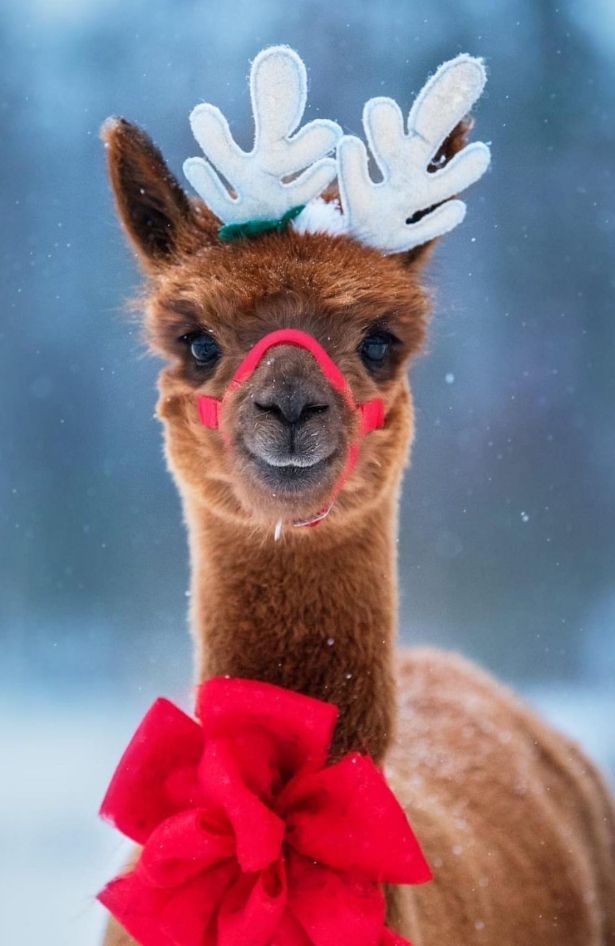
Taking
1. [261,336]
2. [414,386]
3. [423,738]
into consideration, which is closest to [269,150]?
[261,336]

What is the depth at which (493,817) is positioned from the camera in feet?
4.88

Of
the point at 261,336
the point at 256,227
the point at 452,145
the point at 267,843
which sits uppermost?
the point at 452,145

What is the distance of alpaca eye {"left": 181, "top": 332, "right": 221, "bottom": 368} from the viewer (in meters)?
1.12

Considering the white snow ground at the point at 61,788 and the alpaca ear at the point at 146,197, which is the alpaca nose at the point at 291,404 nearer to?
the alpaca ear at the point at 146,197

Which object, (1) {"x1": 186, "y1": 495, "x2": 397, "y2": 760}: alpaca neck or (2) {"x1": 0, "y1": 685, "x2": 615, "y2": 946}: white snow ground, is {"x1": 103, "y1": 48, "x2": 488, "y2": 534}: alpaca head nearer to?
(1) {"x1": 186, "y1": 495, "x2": 397, "y2": 760}: alpaca neck

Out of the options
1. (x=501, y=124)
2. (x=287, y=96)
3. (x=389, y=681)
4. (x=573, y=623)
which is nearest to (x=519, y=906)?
(x=389, y=681)

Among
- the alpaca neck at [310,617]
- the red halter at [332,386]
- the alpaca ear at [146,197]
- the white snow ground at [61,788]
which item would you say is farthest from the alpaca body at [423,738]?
the white snow ground at [61,788]

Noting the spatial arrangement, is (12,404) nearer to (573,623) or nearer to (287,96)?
(573,623)

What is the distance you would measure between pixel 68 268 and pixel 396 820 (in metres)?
1.83

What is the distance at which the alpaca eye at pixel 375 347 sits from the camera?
1130 mm

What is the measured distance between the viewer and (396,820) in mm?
950

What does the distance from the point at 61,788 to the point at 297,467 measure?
161 centimetres

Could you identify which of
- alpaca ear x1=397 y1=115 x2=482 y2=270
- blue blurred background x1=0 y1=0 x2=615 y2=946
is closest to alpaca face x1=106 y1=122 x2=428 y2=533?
alpaca ear x1=397 y1=115 x2=482 y2=270

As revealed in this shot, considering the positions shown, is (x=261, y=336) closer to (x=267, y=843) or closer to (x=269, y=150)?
(x=269, y=150)
